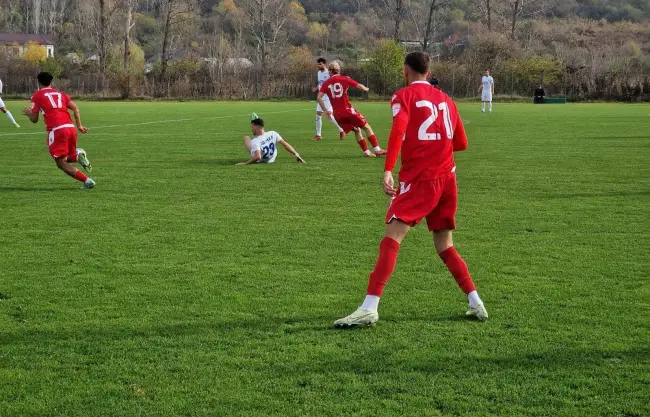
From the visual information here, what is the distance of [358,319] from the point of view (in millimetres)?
5723

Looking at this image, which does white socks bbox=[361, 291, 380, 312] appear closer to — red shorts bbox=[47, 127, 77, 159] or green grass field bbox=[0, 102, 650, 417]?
green grass field bbox=[0, 102, 650, 417]

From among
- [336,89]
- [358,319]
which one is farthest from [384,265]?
[336,89]

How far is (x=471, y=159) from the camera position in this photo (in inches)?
679

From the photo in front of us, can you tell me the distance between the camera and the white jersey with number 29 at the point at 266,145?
51.6ft

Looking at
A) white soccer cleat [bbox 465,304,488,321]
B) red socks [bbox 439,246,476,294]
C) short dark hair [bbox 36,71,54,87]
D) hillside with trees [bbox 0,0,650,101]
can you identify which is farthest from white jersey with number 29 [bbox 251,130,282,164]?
Result: hillside with trees [bbox 0,0,650,101]

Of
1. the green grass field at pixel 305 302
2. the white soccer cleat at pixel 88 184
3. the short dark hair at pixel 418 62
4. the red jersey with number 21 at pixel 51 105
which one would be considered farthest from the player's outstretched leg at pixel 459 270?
the red jersey with number 21 at pixel 51 105

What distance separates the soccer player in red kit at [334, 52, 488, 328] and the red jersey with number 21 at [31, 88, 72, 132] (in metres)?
8.21

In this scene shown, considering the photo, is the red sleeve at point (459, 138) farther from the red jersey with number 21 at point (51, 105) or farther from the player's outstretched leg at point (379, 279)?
the red jersey with number 21 at point (51, 105)

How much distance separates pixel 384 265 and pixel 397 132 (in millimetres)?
909

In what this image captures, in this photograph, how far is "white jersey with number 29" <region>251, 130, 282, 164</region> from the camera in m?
15.7

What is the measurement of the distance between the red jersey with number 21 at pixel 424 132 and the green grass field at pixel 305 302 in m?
1.06

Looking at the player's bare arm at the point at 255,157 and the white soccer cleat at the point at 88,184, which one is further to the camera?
the player's bare arm at the point at 255,157

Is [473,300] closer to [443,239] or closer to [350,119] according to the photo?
[443,239]

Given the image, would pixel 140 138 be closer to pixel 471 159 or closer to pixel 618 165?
pixel 471 159
